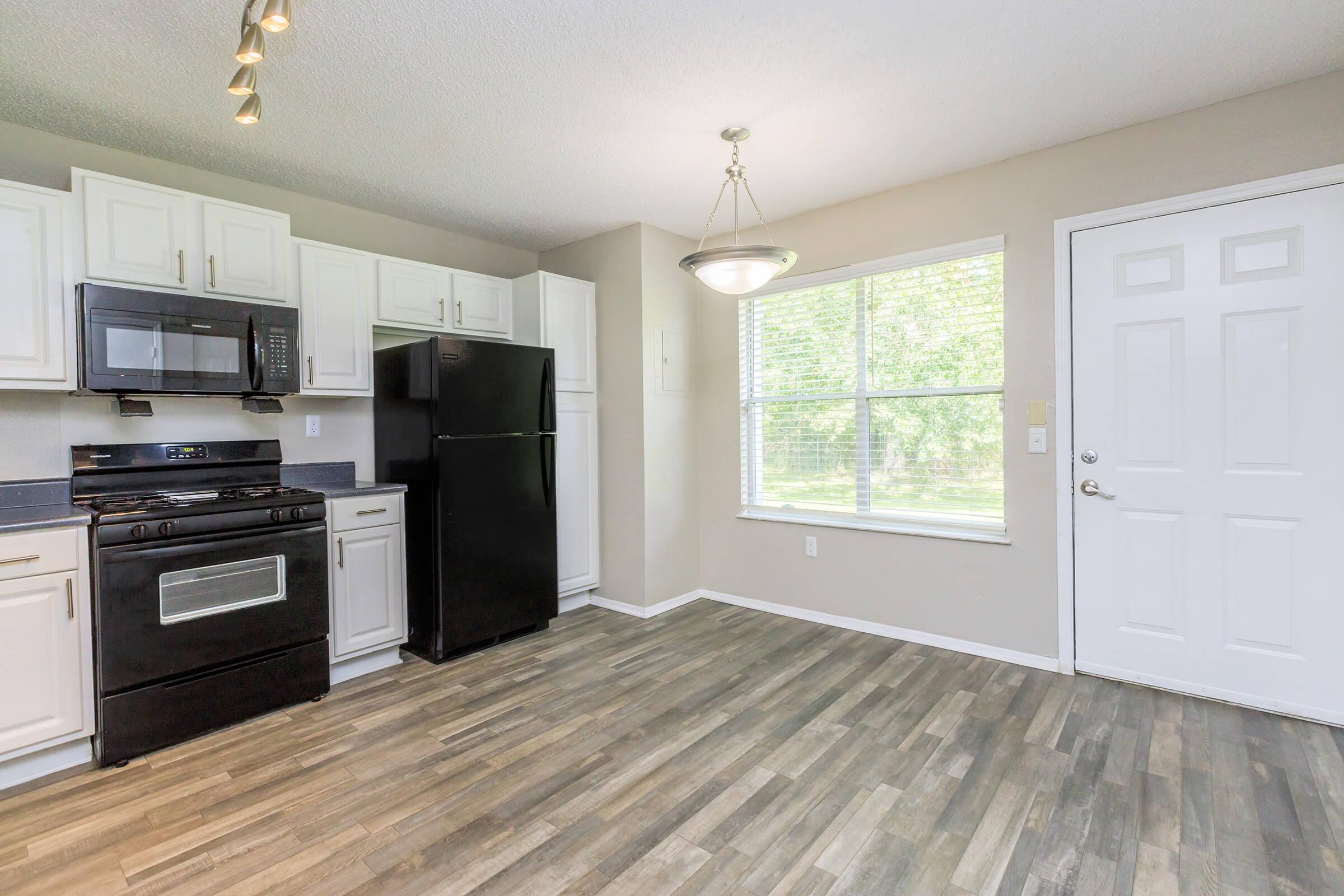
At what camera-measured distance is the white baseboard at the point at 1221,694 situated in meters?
2.46

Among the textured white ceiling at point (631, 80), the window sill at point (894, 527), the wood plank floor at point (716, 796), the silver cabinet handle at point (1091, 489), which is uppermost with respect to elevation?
the textured white ceiling at point (631, 80)

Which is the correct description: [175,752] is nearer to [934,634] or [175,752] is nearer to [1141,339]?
[934,634]

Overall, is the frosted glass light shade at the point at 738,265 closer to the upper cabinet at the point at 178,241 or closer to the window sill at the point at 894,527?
the window sill at the point at 894,527

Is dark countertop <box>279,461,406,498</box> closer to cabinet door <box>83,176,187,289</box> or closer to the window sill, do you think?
cabinet door <box>83,176,187,289</box>

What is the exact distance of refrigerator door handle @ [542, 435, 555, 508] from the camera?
148 inches

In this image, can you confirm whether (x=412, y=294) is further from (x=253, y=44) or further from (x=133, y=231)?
(x=253, y=44)

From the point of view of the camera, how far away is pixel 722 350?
170 inches

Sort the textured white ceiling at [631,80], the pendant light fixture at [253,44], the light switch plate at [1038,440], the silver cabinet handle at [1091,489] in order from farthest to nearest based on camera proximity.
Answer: the light switch plate at [1038,440] < the silver cabinet handle at [1091,489] < the textured white ceiling at [631,80] < the pendant light fixture at [253,44]

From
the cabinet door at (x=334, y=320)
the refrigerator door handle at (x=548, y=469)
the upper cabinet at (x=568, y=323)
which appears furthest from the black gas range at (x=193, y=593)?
the upper cabinet at (x=568, y=323)

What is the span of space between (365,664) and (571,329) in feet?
7.48

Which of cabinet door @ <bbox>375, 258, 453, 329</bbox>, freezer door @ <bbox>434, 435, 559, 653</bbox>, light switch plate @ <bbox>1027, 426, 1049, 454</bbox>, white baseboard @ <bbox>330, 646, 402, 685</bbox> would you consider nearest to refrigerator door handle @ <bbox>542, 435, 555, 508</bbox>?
freezer door @ <bbox>434, 435, 559, 653</bbox>

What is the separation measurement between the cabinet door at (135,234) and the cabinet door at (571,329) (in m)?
1.82

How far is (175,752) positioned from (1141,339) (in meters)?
4.34

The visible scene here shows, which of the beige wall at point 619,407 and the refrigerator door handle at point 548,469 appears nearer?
the refrigerator door handle at point 548,469
